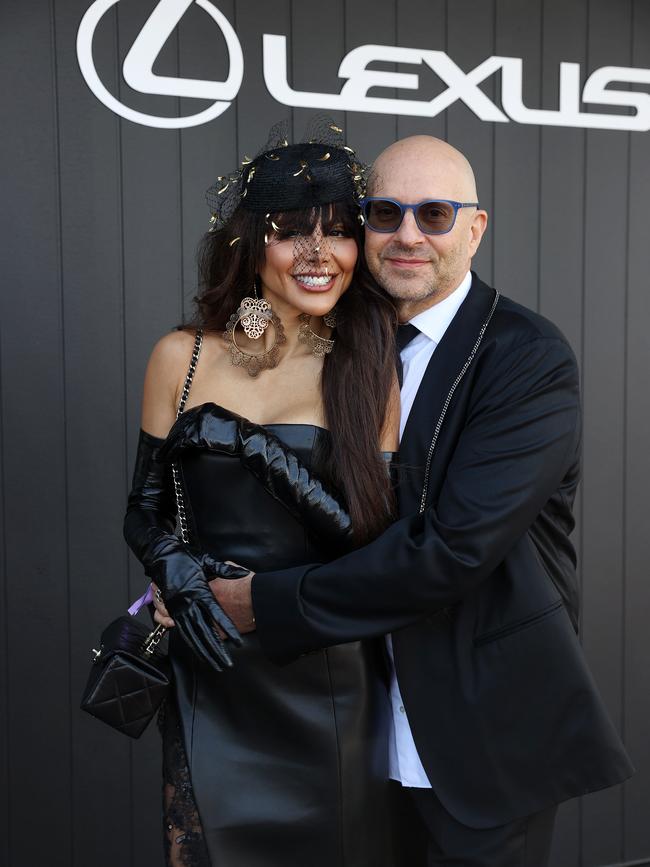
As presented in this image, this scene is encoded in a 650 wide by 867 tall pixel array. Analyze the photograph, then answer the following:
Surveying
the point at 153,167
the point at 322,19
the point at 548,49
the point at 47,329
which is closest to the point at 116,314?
the point at 47,329

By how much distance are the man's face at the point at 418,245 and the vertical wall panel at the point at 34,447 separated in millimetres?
1534

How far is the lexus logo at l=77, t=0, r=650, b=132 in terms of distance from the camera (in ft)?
10.7

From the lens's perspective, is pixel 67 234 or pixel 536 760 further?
pixel 67 234

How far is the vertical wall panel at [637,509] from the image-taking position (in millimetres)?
3879

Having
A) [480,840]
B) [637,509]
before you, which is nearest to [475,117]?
[637,509]

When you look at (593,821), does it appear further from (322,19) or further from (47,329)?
(322,19)

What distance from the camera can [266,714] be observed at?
6.83ft

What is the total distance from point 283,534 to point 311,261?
588mm

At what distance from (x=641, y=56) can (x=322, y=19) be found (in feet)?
4.24

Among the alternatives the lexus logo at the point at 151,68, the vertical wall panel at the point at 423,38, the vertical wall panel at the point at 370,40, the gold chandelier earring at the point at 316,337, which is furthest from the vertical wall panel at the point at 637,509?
the gold chandelier earring at the point at 316,337

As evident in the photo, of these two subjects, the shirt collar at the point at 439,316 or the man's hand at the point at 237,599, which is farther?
the shirt collar at the point at 439,316

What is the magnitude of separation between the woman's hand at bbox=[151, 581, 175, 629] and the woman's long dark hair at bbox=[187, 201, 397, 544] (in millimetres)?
444

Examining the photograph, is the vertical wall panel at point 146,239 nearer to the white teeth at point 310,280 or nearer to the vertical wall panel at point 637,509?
the white teeth at point 310,280

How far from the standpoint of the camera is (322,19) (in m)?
3.46
